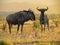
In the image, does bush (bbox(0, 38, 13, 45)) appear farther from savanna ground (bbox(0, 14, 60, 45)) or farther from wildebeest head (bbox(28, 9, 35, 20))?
wildebeest head (bbox(28, 9, 35, 20))

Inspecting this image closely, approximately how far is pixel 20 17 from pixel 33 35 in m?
0.36

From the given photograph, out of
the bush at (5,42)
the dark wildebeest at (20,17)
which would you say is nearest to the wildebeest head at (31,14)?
the dark wildebeest at (20,17)

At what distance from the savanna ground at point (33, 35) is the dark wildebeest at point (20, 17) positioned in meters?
0.07

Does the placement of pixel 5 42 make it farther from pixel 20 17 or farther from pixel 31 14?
pixel 31 14

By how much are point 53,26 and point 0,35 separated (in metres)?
0.84

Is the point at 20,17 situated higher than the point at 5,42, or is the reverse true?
the point at 20,17

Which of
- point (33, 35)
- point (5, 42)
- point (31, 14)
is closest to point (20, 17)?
point (31, 14)

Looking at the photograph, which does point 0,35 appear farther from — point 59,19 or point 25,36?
point 59,19

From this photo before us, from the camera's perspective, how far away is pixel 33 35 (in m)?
2.82

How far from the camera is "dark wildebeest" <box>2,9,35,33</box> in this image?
285 centimetres

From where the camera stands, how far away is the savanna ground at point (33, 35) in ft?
9.20

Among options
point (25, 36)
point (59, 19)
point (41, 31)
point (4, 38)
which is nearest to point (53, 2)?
point (59, 19)

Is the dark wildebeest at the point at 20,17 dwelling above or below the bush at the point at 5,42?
above

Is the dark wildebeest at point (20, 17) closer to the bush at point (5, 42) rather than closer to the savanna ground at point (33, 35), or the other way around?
the savanna ground at point (33, 35)
